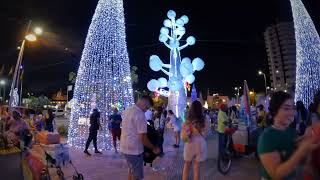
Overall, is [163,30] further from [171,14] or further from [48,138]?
[48,138]

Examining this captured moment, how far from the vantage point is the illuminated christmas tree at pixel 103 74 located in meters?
14.3

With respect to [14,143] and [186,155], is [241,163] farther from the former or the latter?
[14,143]

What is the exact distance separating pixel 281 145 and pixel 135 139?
330 cm

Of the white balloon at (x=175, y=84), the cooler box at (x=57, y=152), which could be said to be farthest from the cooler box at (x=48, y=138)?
the white balloon at (x=175, y=84)

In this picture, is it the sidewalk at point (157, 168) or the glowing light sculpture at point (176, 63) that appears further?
the glowing light sculpture at point (176, 63)

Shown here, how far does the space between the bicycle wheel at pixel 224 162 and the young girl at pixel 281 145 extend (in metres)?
6.34

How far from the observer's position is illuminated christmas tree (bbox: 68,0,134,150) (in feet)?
46.8

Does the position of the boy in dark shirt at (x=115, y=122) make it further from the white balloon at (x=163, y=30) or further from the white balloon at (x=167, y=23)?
the white balloon at (x=167, y=23)

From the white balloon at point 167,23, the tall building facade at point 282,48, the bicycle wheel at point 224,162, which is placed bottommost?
the bicycle wheel at point 224,162

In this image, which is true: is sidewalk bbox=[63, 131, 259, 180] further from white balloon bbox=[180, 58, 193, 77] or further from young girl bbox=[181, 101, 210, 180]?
white balloon bbox=[180, 58, 193, 77]

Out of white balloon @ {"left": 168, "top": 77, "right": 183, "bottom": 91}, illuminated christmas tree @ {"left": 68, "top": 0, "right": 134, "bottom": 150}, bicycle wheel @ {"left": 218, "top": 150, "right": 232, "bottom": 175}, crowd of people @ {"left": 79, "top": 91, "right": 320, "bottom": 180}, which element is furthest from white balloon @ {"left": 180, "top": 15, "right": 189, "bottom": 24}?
bicycle wheel @ {"left": 218, "top": 150, "right": 232, "bottom": 175}

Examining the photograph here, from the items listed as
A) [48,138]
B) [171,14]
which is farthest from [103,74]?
[171,14]

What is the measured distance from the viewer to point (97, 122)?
13.1m

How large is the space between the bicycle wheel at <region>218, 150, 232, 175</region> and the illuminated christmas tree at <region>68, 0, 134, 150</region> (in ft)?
18.8
